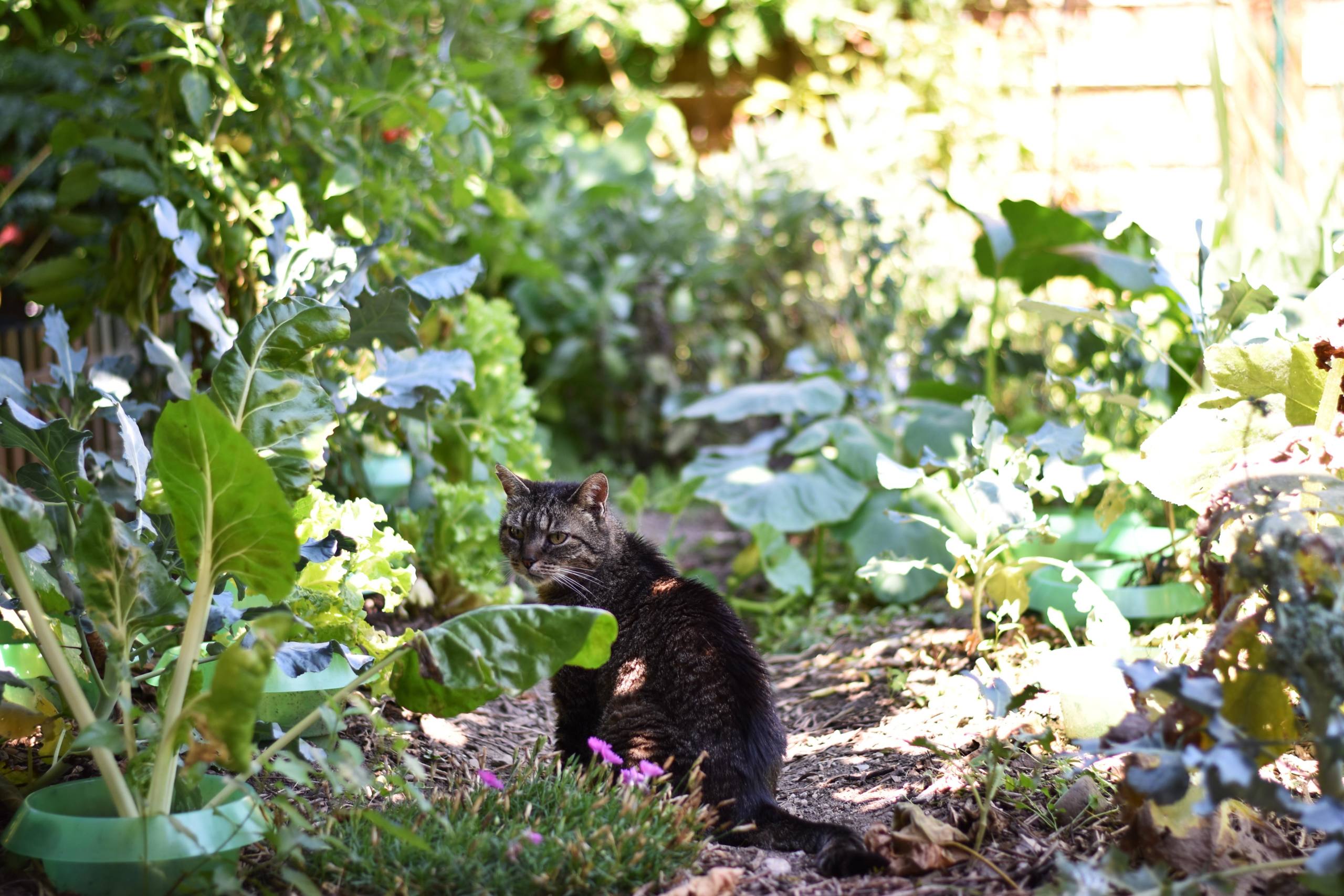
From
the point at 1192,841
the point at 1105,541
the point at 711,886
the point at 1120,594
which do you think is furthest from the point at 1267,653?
the point at 1105,541

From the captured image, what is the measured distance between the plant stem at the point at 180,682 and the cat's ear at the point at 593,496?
110 centimetres

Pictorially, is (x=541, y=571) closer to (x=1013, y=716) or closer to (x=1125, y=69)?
(x=1013, y=716)

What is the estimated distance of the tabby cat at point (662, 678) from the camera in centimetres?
191

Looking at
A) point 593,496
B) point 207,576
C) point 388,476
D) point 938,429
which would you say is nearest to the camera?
point 207,576

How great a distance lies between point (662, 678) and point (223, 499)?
0.98m

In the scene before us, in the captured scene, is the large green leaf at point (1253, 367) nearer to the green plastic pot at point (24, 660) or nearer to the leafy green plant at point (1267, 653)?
the leafy green plant at point (1267, 653)

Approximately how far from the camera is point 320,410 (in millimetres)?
1807

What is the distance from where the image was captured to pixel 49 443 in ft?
6.03

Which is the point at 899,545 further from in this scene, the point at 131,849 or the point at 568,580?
the point at 131,849

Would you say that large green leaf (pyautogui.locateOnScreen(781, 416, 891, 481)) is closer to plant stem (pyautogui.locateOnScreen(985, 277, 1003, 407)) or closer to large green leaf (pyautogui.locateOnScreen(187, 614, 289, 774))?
plant stem (pyautogui.locateOnScreen(985, 277, 1003, 407))

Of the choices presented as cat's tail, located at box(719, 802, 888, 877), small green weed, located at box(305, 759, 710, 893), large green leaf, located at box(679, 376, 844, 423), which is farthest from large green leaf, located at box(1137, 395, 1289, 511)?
large green leaf, located at box(679, 376, 844, 423)

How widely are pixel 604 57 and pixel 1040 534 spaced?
5935 mm

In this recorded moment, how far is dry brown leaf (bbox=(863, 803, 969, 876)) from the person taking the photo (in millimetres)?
1696

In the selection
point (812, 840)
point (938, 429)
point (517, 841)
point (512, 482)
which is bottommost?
point (812, 840)
